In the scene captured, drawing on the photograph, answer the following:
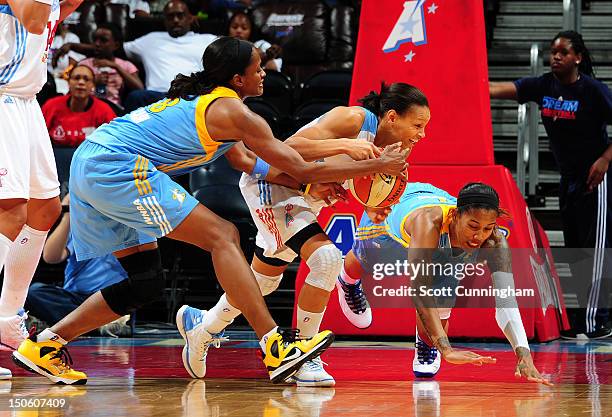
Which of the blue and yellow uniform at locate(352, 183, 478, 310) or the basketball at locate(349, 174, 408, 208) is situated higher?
the basketball at locate(349, 174, 408, 208)

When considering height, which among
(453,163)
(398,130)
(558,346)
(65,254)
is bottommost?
(558,346)

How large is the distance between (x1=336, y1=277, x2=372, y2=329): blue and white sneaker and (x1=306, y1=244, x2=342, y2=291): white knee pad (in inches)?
57.4

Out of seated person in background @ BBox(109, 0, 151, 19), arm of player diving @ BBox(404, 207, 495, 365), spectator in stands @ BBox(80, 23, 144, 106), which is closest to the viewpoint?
arm of player diving @ BBox(404, 207, 495, 365)

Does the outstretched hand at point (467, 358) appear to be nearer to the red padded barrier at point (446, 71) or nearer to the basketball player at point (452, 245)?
the basketball player at point (452, 245)

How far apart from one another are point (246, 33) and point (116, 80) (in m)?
1.25

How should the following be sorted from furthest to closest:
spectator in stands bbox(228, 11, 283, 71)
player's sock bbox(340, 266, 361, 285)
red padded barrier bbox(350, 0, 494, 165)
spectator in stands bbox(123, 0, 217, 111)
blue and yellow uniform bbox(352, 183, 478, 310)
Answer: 1. spectator in stands bbox(123, 0, 217, 111)
2. spectator in stands bbox(228, 11, 283, 71)
3. red padded barrier bbox(350, 0, 494, 165)
4. player's sock bbox(340, 266, 361, 285)
5. blue and yellow uniform bbox(352, 183, 478, 310)

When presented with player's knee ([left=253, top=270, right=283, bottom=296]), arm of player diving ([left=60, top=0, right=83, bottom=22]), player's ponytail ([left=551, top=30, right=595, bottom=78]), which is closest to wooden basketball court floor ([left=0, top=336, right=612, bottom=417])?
player's knee ([left=253, top=270, right=283, bottom=296])

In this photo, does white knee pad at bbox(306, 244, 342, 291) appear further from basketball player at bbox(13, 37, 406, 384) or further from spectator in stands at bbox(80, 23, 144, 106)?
spectator in stands at bbox(80, 23, 144, 106)

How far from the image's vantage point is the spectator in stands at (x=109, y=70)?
9328mm

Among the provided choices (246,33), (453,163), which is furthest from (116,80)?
(453,163)

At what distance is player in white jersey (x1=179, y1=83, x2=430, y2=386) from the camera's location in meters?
4.64

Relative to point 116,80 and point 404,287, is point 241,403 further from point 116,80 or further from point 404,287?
point 116,80

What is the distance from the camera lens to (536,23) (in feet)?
36.0

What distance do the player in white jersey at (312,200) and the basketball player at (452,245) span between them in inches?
15.0
